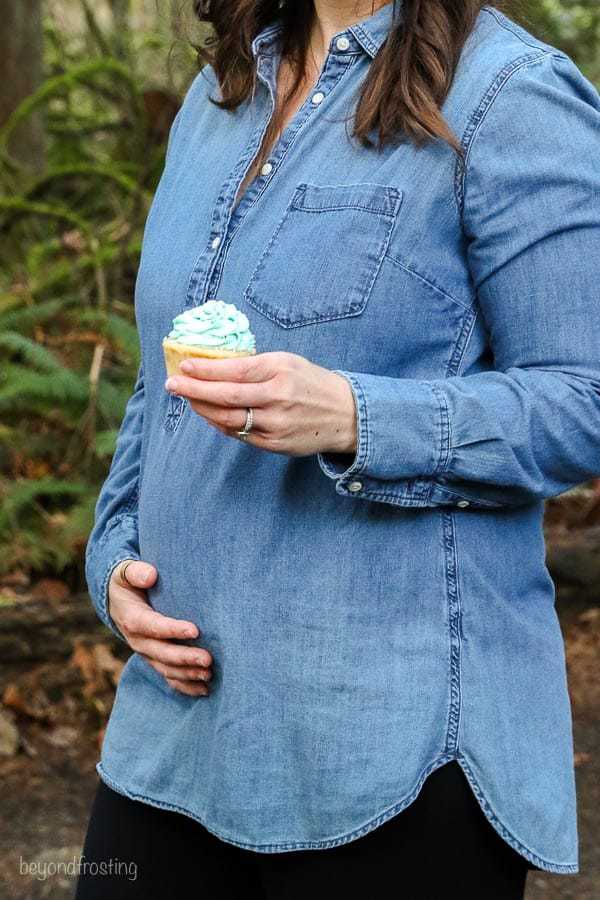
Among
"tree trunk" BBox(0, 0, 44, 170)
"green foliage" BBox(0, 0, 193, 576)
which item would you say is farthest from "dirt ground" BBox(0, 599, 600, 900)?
"tree trunk" BBox(0, 0, 44, 170)

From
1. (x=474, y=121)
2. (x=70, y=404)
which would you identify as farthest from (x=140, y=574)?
(x=70, y=404)

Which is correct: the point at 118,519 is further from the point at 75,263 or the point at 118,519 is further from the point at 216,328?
the point at 75,263

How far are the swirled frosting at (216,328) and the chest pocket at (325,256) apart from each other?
59mm

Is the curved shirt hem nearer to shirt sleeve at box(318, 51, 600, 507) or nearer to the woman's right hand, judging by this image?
the woman's right hand

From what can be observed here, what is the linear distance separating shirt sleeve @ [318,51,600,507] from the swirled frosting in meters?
0.16

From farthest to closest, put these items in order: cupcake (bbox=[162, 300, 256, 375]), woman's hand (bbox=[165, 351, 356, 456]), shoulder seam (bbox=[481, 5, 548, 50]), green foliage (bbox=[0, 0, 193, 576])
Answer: green foliage (bbox=[0, 0, 193, 576])
shoulder seam (bbox=[481, 5, 548, 50])
cupcake (bbox=[162, 300, 256, 375])
woman's hand (bbox=[165, 351, 356, 456])

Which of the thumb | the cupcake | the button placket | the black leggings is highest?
the button placket

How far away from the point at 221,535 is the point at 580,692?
3581 mm

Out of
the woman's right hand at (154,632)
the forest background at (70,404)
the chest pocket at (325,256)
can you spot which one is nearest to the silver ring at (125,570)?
the woman's right hand at (154,632)

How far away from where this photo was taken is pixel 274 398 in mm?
1362

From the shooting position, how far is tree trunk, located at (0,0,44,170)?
6.23 meters

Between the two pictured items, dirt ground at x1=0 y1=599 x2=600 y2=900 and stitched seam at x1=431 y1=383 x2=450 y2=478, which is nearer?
stitched seam at x1=431 y1=383 x2=450 y2=478

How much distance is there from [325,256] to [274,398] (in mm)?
284

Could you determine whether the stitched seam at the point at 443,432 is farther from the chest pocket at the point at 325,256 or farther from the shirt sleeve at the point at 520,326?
the chest pocket at the point at 325,256
